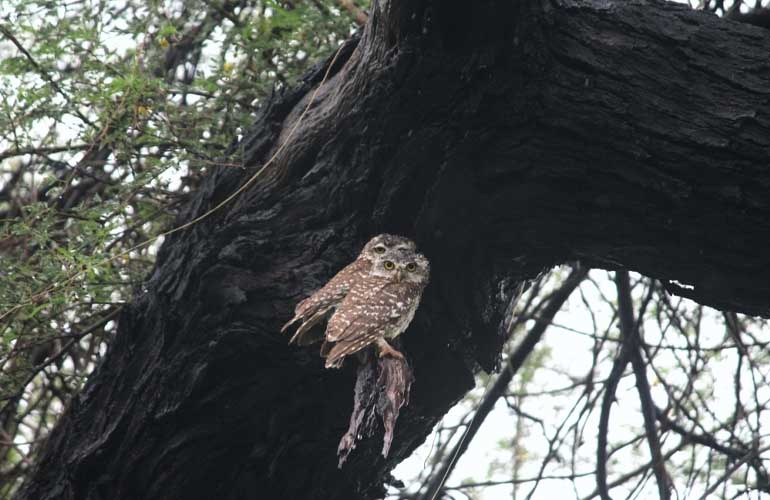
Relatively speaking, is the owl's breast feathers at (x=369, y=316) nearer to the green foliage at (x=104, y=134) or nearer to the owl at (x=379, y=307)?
the owl at (x=379, y=307)

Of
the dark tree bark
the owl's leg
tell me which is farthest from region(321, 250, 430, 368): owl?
the dark tree bark

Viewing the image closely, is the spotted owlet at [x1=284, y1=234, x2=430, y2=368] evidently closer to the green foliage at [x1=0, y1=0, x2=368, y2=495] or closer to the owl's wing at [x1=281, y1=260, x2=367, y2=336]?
the owl's wing at [x1=281, y1=260, x2=367, y2=336]

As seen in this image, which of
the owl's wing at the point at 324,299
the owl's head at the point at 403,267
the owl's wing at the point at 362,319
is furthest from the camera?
the owl's head at the point at 403,267

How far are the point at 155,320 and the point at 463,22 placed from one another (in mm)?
1401

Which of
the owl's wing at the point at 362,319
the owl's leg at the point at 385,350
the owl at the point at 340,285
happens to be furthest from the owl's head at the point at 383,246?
the owl's leg at the point at 385,350

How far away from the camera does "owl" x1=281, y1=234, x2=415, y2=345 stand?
9.38ft

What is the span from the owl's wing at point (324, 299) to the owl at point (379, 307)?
0.02 m

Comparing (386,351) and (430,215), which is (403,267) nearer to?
(430,215)

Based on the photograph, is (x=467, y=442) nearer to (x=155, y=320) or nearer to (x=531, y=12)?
(x=155, y=320)

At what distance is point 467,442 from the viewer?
3.93 m

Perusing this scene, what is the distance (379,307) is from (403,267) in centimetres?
22

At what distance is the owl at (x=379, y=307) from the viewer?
2.76m

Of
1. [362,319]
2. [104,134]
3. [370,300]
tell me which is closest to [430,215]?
[370,300]

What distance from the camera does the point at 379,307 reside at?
2896 mm
